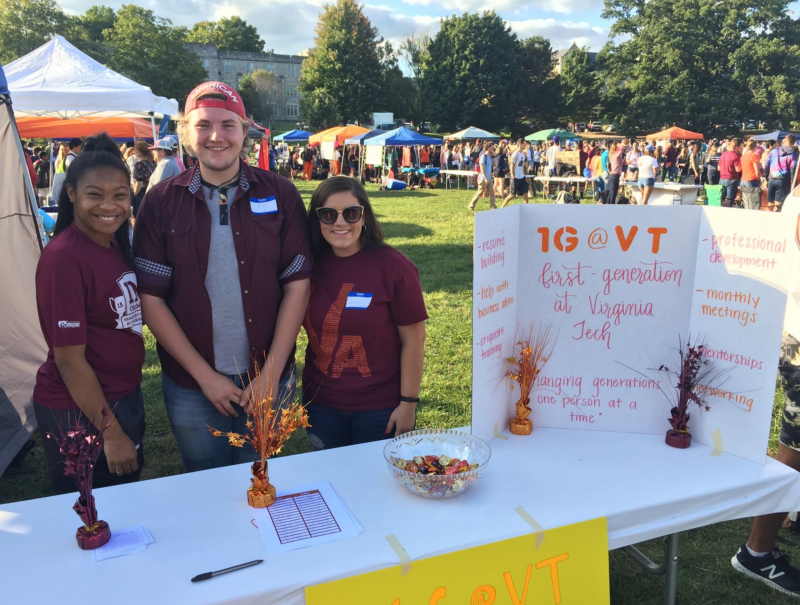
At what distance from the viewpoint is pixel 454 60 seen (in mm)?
49938

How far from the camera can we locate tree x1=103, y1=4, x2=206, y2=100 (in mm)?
48375

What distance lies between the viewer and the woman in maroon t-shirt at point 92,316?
1720 millimetres

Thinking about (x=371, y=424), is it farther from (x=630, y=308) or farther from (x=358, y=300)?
(x=630, y=308)

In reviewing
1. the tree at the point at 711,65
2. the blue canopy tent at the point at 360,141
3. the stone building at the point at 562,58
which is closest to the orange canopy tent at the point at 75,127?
the blue canopy tent at the point at 360,141

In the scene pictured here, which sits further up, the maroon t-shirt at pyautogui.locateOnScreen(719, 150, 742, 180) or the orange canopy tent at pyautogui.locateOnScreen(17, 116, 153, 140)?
the orange canopy tent at pyautogui.locateOnScreen(17, 116, 153, 140)

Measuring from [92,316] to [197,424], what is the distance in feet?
1.74

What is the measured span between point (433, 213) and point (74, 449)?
40.4 ft

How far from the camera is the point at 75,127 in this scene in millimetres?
12516

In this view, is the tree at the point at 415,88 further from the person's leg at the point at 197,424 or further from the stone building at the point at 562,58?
the person's leg at the point at 197,424

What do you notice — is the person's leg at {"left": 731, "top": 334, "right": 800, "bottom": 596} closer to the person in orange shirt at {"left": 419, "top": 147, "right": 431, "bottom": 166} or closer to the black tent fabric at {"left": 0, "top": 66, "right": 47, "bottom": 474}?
the black tent fabric at {"left": 0, "top": 66, "right": 47, "bottom": 474}

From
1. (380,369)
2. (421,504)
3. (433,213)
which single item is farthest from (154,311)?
(433,213)

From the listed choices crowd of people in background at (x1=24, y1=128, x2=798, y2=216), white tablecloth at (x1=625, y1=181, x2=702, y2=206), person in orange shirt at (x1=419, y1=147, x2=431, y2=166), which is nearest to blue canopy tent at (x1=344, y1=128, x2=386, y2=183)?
crowd of people in background at (x1=24, y1=128, x2=798, y2=216)

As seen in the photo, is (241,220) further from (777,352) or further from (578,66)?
(578,66)

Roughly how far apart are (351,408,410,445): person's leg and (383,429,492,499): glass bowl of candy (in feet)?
0.82
